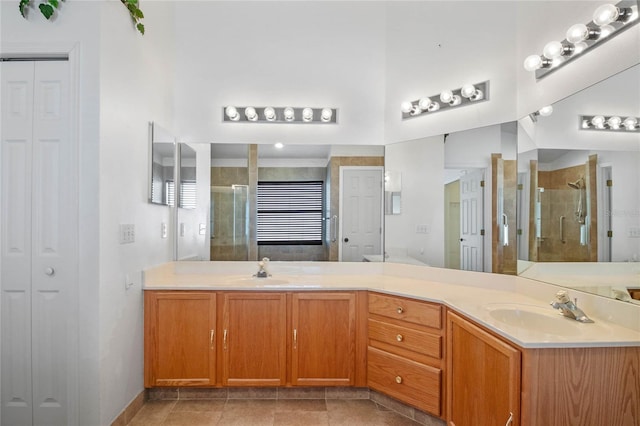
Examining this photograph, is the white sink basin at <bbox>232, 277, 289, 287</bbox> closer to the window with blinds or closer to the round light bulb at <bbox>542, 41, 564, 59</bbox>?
the window with blinds

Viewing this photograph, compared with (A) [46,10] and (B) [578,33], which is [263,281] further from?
(B) [578,33]

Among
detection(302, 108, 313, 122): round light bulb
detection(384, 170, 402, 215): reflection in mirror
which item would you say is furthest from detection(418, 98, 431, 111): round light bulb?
detection(302, 108, 313, 122): round light bulb

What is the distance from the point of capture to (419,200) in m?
2.52

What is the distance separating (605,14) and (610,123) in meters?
0.49

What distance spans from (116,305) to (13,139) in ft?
3.41

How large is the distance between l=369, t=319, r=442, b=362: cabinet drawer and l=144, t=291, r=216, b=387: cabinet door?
3.57ft

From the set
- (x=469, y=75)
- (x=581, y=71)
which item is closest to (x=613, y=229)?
(x=581, y=71)

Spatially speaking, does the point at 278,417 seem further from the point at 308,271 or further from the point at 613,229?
the point at 613,229

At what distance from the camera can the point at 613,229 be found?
1.49 meters

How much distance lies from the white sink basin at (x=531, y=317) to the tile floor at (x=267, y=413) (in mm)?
904

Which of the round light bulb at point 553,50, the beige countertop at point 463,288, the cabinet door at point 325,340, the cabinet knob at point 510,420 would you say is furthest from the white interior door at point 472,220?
the cabinet knob at point 510,420

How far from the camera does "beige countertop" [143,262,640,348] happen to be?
52.9 inches

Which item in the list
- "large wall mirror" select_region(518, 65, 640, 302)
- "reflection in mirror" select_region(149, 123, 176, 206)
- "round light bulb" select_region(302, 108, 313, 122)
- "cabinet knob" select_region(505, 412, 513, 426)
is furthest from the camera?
"round light bulb" select_region(302, 108, 313, 122)

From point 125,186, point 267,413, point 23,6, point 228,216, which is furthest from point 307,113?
point 267,413
